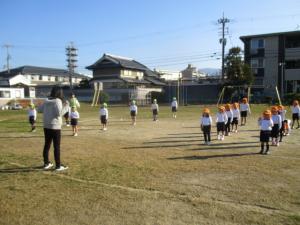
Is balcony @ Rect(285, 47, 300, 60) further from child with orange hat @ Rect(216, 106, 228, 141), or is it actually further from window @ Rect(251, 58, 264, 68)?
child with orange hat @ Rect(216, 106, 228, 141)

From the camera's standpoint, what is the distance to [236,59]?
147ft

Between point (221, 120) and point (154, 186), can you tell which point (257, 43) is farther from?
point (154, 186)

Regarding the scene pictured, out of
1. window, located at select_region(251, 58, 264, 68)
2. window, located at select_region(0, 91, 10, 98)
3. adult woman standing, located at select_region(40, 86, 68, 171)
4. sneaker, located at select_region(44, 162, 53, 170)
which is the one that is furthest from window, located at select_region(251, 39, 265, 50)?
sneaker, located at select_region(44, 162, 53, 170)

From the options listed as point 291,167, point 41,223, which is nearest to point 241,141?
point 291,167

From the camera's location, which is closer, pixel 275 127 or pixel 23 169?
pixel 23 169

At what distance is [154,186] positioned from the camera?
7.27m

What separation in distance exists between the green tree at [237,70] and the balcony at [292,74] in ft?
16.1

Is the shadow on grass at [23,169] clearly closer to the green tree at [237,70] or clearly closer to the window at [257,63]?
the green tree at [237,70]

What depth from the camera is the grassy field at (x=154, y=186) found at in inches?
221

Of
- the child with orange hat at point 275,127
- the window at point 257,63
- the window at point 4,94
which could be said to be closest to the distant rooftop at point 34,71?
the window at point 4,94

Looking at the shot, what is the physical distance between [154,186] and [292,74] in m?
42.6

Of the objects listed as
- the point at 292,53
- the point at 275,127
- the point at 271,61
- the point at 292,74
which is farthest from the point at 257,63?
the point at 275,127

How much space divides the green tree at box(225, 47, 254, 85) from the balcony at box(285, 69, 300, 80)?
16.1 feet

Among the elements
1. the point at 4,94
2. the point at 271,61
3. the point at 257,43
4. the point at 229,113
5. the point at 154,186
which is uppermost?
the point at 257,43
